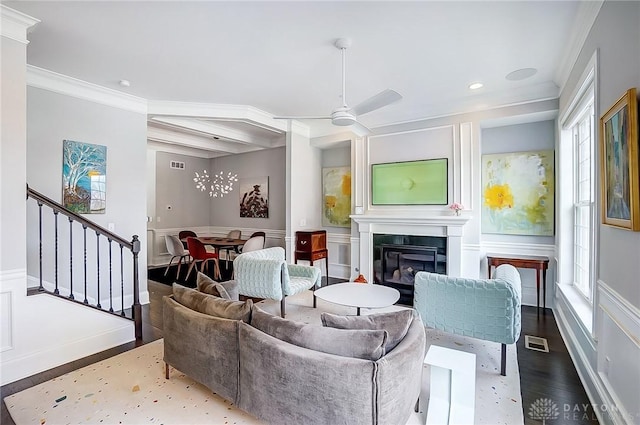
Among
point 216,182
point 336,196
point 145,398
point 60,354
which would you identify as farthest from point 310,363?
point 216,182

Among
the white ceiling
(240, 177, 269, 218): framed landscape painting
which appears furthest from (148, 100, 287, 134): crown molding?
(240, 177, 269, 218): framed landscape painting

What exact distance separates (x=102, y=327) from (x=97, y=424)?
4.37ft

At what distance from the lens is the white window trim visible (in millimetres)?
2279

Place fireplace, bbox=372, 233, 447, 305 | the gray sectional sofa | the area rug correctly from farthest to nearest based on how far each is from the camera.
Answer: fireplace, bbox=372, 233, 447, 305 → the area rug → the gray sectional sofa

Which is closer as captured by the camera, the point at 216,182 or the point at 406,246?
the point at 406,246

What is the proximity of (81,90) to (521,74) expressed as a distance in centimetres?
533

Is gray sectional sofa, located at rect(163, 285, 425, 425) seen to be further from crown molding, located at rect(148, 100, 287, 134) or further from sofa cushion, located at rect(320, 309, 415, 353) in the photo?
crown molding, located at rect(148, 100, 287, 134)

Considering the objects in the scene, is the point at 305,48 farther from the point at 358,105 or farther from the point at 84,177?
the point at 84,177

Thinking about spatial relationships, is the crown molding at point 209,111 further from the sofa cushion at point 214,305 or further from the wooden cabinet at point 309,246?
the sofa cushion at point 214,305

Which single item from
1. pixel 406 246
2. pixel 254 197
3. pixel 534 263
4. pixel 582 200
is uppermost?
pixel 254 197

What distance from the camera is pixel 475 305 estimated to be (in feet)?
8.50

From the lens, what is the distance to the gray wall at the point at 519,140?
433cm

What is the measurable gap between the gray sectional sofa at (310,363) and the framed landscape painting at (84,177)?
9.19 ft

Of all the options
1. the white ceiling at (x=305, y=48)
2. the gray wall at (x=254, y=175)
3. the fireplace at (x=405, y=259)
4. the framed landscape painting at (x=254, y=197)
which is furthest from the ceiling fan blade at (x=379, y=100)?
the framed landscape painting at (x=254, y=197)
